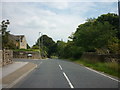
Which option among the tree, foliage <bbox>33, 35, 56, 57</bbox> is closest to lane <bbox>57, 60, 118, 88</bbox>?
foliage <bbox>33, 35, 56, 57</bbox>

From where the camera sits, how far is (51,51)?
399ft

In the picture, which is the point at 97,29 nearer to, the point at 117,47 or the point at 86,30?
the point at 86,30

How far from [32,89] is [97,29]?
37.4 metres

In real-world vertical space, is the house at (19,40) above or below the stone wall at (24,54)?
above

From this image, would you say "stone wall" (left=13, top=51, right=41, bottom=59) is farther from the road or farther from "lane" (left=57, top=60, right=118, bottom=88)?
"lane" (left=57, top=60, right=118, bottom=88)

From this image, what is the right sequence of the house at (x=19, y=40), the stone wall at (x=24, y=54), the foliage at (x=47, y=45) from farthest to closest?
1. the foliage at (x=47, y=45)
2. the house at (x=19, y=40)
3. the stone wall at (x=24, y=54)

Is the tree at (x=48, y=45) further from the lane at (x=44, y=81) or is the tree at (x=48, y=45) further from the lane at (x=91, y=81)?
the lane at (x=91, y=81)

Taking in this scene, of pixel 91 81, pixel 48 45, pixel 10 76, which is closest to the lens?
pixel 91 81

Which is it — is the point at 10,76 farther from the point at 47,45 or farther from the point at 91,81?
the point at 47,45

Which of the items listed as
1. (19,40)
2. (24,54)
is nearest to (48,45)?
(19,40)

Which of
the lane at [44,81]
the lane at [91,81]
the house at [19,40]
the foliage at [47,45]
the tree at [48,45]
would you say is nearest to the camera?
the lane at [91,81]

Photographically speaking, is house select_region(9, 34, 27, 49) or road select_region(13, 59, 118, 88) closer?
road select_region(13, 59, 118, 88)

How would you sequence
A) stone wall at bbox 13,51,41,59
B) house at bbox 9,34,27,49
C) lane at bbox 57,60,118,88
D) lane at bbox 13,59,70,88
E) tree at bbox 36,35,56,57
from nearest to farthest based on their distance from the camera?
lane at bbox 57,60,118,88
lane at bbox 13,59,70,88
stone wall at bbox 13,51,41,59
house at bbox 9,34,27,49
tree at bbox 36,35,56,57

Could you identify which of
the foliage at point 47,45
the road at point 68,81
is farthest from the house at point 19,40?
the road at point 68,81
